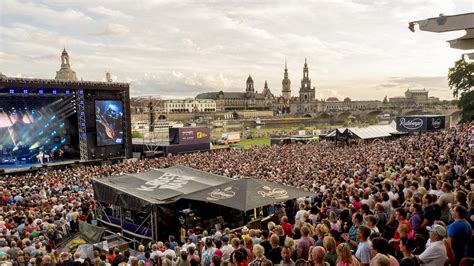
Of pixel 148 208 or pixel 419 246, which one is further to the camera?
pixel 148 208

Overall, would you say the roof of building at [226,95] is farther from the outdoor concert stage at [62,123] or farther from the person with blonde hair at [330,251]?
the person with blonde hair at [330,251]

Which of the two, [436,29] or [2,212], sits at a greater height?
[436,29]

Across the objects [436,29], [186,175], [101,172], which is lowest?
[101,172]

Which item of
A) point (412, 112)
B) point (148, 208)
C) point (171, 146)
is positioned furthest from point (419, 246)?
point (412, 112)

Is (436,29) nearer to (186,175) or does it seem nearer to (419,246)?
(419,246)

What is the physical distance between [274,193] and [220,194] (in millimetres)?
1462

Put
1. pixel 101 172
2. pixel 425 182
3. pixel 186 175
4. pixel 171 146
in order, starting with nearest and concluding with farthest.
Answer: pixel 425 182 → pixel 186 175 → pixel 101 172 → pixel 171 146

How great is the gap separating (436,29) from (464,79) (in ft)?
152

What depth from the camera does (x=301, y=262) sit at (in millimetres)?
4516

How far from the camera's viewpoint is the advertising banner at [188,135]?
39688 millimetres

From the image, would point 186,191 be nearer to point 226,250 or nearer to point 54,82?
point 226,250

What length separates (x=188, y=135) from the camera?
40.7 m

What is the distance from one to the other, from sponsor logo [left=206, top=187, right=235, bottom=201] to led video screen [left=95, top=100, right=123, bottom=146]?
81.9 feet

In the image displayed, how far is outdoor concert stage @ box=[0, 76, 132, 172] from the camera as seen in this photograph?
96.2 ft
